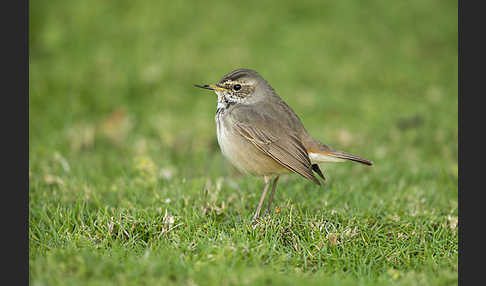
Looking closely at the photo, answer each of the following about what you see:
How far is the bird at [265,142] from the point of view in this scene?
5.35 m

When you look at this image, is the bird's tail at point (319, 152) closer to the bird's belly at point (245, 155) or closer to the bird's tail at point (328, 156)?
the bird's tail at point (328, 156)

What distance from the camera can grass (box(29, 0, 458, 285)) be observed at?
4281 mm

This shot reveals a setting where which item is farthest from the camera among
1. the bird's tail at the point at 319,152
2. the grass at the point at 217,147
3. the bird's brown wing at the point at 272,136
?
the bird's tail at the point at 319,152

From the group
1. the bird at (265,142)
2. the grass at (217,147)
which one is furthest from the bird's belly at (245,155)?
the grass at (217,147)

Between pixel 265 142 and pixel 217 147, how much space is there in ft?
9.13

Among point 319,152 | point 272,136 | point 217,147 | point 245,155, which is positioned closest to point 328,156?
point 319,152

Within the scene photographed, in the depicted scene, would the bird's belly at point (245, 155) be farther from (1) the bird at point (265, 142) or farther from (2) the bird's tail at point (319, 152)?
(2) the bird's tail at point (319, 152)

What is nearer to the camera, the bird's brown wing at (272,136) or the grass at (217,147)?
the grass at (217,147)

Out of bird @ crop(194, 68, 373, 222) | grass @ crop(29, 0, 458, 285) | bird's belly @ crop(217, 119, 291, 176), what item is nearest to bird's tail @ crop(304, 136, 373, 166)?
bird @ crop(194, 68, 373, 222)

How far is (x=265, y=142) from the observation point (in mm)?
5414

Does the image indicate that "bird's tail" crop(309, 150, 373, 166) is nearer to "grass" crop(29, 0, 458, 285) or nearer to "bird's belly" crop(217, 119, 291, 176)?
"bird's belly" crop(217, 119, 291, 176)

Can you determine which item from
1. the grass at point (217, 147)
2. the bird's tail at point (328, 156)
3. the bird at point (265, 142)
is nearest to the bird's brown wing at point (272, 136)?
the bird at point (265, 142)

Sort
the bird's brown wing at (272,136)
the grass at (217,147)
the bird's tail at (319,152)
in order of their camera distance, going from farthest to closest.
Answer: the bird's tail at (319,152) < the bird's brown wing at (272,136) < the grass at (217,147)

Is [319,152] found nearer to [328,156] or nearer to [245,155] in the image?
[328,156]
